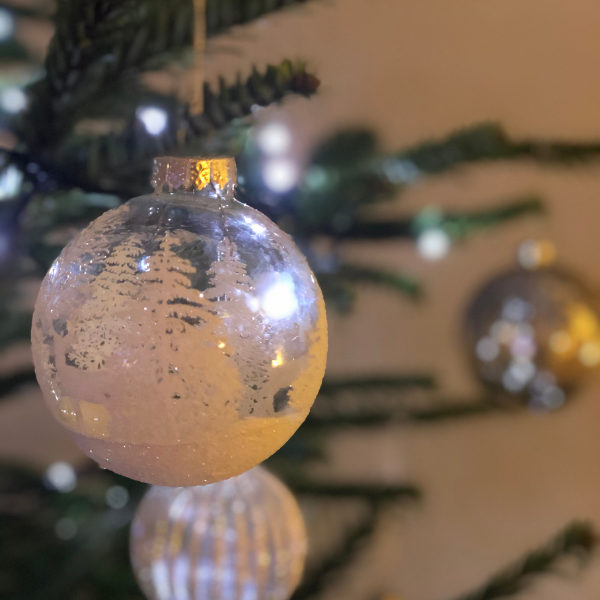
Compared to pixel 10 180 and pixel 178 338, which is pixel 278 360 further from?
pixel 10 180

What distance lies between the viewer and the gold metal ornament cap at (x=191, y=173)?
Result: 0.75 feet

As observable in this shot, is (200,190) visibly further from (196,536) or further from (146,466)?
(196,536)

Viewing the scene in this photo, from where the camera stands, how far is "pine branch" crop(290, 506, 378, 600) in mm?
485

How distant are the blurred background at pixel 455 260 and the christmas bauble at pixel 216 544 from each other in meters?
0.49

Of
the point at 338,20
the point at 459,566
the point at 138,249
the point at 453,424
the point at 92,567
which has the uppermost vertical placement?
the point at 138,249

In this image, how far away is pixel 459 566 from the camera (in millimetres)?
1214

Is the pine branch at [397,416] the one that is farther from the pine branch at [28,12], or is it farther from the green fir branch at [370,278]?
the pine branch at [28,12]

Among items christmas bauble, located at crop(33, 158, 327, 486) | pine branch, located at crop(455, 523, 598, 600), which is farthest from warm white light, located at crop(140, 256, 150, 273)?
pine branch, located at crop(455, 523, 598, 600)

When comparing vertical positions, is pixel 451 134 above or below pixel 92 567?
above

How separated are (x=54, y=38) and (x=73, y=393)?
0.15 m

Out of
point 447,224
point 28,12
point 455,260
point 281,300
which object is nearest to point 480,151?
point 447,224

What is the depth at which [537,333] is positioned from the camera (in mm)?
835

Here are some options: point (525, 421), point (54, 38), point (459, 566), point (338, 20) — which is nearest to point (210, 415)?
point (54, 38)

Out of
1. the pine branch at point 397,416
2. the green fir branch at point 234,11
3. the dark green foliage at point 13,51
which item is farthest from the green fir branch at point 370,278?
the dark green foliage at point 13,51
